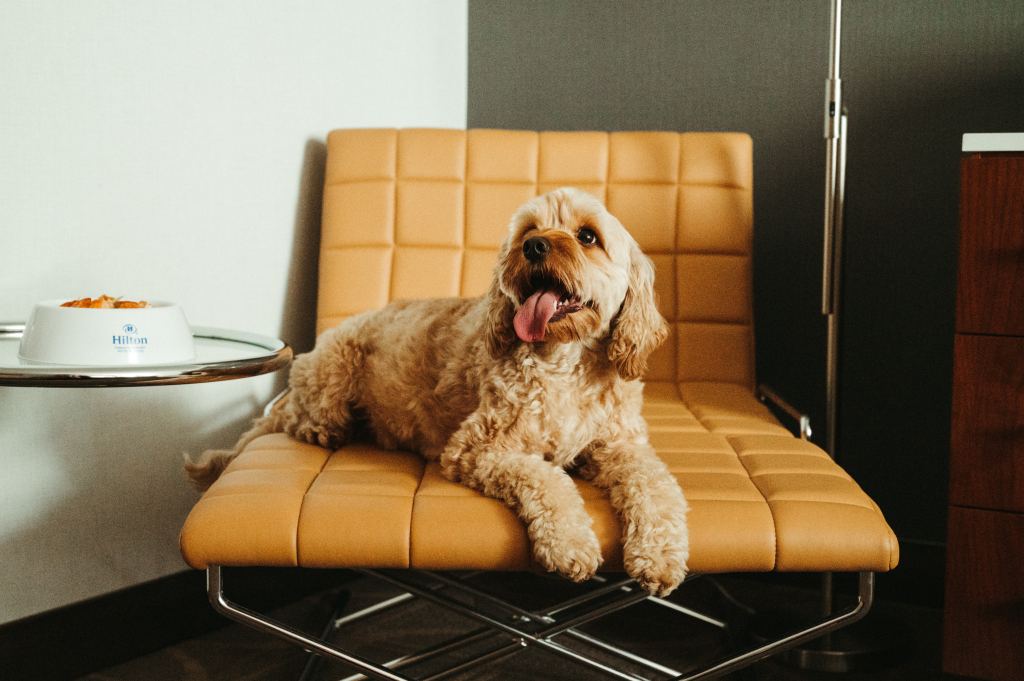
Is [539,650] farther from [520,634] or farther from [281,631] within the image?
[281,631]

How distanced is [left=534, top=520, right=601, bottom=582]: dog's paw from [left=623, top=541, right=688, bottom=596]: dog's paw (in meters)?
0.07

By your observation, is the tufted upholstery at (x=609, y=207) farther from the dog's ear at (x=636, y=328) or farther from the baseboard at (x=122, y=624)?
the baseboard at (x=122, y=624)

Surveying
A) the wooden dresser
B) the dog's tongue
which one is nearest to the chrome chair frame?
the wooden dresser

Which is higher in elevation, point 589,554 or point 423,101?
point 423,101

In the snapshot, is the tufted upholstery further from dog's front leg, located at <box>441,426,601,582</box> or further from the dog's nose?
the dog's nose

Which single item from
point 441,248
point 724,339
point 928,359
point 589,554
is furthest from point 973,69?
point 589,554

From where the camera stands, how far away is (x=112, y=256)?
85.4 inches

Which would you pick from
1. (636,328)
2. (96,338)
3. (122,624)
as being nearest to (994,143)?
(636,328)

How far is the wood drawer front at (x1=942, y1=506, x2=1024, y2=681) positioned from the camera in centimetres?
191

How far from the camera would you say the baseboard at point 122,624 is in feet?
6.89

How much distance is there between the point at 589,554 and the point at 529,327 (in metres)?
0.48

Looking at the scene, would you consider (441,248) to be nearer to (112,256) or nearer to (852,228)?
(112,256)

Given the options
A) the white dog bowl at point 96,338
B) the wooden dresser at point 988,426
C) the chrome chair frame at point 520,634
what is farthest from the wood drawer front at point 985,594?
the white dog bowl at point 96,338

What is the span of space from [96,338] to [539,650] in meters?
1.44
